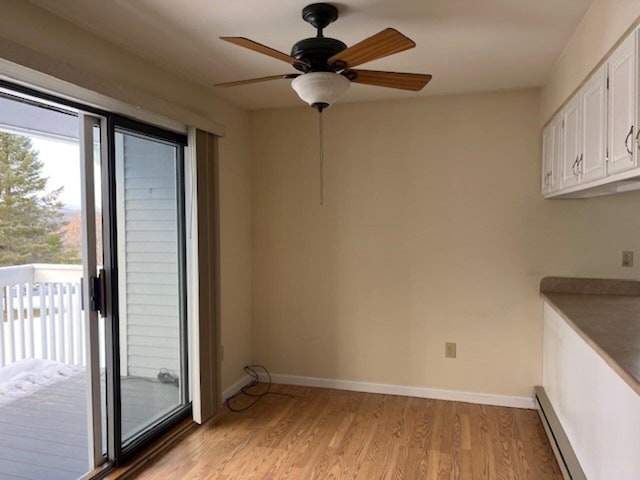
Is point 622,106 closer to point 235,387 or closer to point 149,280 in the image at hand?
point 149,280

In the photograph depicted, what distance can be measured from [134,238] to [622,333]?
2.67m

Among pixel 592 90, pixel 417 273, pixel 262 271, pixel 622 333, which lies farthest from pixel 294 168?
pixel 622 333

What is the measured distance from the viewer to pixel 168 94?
2918 mm

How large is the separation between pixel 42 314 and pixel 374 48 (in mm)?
2233

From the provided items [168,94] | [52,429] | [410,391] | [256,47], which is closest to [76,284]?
[52,429]

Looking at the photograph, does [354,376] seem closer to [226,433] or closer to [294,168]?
[226,433]

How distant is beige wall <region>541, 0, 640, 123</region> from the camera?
1.67m

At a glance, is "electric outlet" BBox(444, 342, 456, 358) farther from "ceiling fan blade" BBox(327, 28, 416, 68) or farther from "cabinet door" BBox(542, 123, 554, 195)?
"ceiling fan blade" BBox(327, 28, 416, 68)

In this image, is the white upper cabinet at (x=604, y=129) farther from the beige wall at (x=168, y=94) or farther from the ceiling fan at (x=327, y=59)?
the beige wall at (x=168, y=94)

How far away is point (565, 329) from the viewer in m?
2.71

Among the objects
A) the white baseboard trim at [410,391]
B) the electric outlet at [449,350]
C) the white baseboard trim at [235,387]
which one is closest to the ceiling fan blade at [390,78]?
the electric outlet at [449,350]

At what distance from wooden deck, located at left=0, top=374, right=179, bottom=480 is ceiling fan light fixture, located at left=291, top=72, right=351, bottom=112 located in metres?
2.02

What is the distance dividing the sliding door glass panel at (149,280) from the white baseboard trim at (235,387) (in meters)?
0.45

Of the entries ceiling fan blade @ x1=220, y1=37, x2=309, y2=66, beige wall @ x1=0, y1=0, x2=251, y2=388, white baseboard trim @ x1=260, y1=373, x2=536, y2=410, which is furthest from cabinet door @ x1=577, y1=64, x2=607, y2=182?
beige wall @ x1=0, y1=0, x2=251, y2=388
